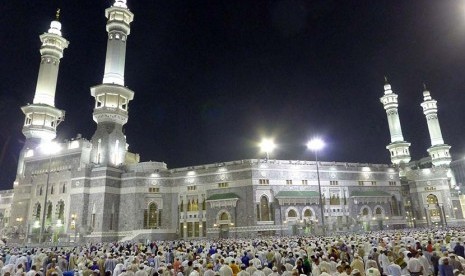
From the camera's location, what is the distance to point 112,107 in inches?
1726

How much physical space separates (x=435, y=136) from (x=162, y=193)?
4934cm

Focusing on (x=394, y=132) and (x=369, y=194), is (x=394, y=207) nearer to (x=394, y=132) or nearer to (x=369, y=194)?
(x=369, y=194)

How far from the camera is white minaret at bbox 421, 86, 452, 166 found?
60.2m

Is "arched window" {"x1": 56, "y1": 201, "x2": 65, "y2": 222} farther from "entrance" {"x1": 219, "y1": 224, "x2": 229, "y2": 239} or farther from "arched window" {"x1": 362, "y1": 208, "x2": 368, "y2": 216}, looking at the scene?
"arched window" {"x1": 362, "y1": 208, "x2": 368, "y2": 216}

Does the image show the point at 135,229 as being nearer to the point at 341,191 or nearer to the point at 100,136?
the point at 100,136

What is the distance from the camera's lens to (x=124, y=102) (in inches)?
1800

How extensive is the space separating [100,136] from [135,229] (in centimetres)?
1247

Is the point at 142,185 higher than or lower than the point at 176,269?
higher

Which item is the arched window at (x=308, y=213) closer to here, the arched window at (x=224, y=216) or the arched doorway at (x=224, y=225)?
the arched doorway at (x=224, y=225)

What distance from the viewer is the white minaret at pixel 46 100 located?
47.7m

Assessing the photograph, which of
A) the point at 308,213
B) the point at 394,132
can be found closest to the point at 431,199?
the point at 394,132

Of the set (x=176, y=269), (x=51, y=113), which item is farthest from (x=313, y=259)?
(x=51, y=113)

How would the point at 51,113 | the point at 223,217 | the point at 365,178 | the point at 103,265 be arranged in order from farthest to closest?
1. the point at 51,113
2. the point at 365,178
3. the point at 223,217
4. the point at 103,265

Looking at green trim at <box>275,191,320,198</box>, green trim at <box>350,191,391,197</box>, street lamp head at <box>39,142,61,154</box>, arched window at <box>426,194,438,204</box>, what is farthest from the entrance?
arched window at <box>426,194,438,204</box>
